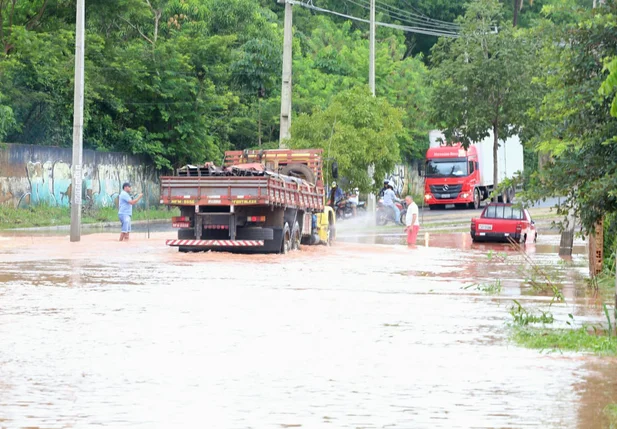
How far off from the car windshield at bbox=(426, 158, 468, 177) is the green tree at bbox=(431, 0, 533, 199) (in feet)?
40.7

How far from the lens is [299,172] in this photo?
3334 centimetres

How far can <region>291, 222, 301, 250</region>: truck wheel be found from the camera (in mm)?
30125

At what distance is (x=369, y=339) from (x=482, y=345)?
4.09ft

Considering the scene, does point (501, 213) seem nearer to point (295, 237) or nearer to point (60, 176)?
point (295, 237)

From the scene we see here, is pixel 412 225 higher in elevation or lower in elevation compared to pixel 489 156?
lower

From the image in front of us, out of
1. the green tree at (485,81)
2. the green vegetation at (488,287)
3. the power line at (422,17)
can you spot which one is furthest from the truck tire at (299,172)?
the power line at (422,17)

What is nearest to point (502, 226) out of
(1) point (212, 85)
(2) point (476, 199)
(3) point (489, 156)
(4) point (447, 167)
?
(1) point (212, 85)

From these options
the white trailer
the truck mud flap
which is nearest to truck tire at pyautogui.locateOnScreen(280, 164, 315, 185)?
the truck mud flap

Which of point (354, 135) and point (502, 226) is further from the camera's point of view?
point (354, 135)

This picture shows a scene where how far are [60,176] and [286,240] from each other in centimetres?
1983

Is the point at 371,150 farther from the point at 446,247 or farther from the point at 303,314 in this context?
the point at 303,314

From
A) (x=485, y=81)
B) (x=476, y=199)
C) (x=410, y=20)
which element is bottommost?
(x=476, y=199)

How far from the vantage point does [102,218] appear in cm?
4669

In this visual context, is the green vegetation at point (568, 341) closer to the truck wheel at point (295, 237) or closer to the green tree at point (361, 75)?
the truck wheel at point (295, 237)
